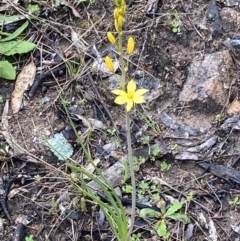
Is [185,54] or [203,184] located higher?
[185,54]

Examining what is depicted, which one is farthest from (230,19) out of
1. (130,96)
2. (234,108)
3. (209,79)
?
(130,96)

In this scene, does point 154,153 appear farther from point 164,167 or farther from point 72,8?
point 72,8

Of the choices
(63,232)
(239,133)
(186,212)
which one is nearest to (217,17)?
(239,133)

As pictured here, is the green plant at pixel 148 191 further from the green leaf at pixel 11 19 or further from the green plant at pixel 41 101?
the green leaf at pixel 11 19

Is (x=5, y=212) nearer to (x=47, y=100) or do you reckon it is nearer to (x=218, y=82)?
(x=47, y=100)

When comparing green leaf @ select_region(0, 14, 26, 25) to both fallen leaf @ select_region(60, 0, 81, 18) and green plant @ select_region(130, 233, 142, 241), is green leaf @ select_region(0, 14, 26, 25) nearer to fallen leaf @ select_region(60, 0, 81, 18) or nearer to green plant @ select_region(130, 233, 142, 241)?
fallen leaf @ select_region(60, 0, 81, 18)

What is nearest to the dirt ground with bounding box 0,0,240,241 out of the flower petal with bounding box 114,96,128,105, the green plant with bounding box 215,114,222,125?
the green plant with bounding box 215,114,222,125

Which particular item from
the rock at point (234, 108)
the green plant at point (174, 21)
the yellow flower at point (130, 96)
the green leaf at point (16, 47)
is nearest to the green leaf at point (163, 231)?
the rock at point (234, 108)
